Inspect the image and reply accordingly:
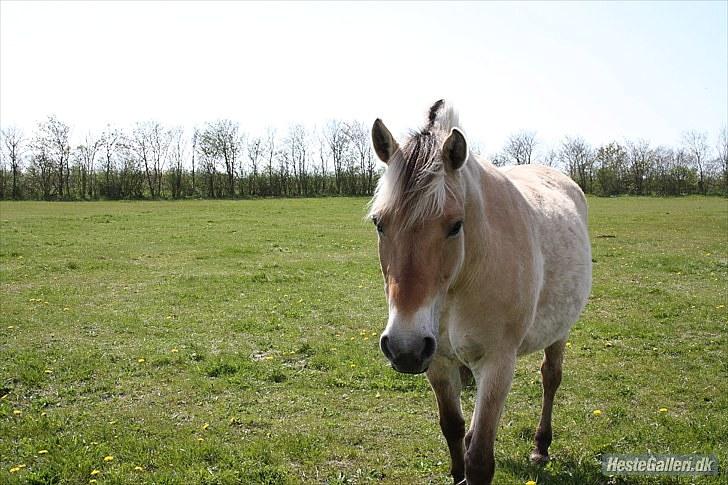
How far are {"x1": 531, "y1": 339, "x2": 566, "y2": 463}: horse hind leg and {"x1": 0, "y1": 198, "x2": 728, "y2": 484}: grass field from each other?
5.3 inches

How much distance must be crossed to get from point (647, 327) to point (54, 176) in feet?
206

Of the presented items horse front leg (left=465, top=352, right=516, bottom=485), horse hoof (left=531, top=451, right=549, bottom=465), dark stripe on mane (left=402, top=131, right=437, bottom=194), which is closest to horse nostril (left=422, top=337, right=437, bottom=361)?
dark stripe on mane (left=402, top=131, right=437, bottom=194)

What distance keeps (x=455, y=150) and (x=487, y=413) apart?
4.98 ft

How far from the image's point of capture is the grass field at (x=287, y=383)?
4.41m

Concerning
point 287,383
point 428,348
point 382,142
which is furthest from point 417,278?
point 287,383

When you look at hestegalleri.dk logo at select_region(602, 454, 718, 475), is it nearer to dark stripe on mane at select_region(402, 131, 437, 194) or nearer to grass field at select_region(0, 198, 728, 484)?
grass field at select_region(0, 198, 728, 484)

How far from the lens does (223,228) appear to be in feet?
79.6

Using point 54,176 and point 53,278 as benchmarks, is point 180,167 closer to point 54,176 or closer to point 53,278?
point 54,176

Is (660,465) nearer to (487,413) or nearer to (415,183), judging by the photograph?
(487,413)

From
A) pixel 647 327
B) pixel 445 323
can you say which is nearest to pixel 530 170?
pixel 445 323

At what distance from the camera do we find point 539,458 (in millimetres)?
4422

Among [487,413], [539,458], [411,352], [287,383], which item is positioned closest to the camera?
[411,352]

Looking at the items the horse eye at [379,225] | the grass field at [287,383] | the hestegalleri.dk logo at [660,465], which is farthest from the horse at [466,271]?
the grass field at [287,383]

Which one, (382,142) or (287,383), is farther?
(287,383)
